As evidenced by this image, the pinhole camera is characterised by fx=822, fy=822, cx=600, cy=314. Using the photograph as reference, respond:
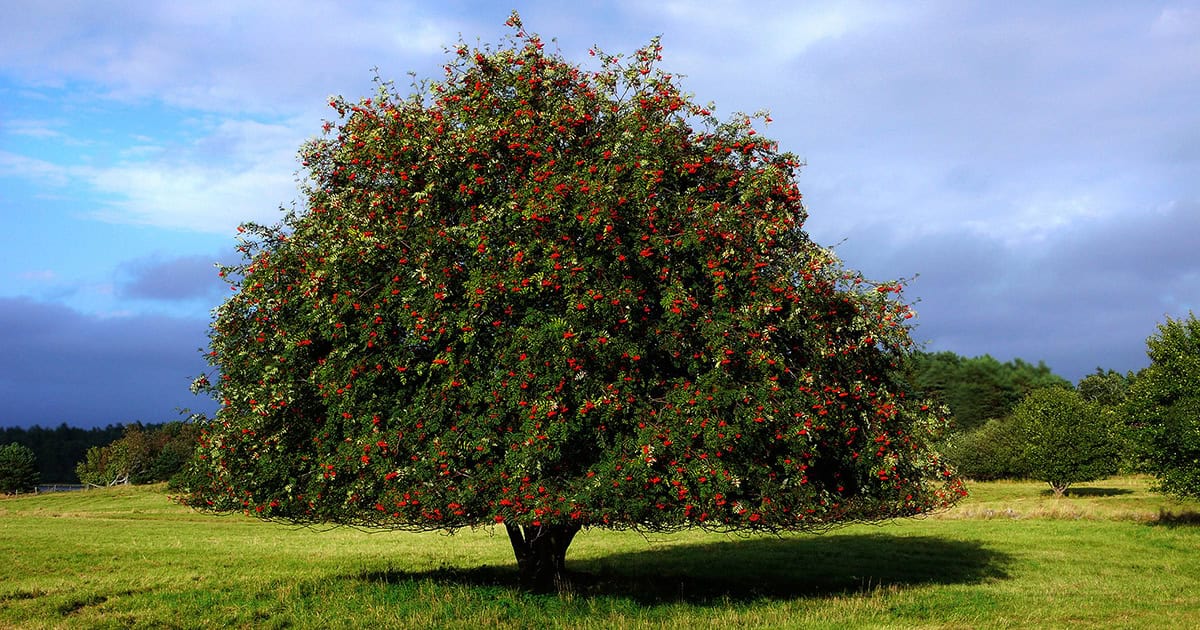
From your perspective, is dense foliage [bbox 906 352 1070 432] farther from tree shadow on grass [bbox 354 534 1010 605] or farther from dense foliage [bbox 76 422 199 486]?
dense foliage [bbox 76 422 199 486]

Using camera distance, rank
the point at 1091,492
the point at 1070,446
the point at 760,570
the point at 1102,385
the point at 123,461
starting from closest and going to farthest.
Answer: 1. the point at 760,570
2. the point at 1070,446
3. the point at 1091,492
4. the point at 123,461
5. the point at 1102,385

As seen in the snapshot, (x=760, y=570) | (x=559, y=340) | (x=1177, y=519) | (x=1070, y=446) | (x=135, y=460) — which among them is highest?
(x=559, y=340)

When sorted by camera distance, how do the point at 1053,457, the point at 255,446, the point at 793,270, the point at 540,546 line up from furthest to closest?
the point at 1053,457
the point at 540,546
the point at 255,446
the point at 793,270

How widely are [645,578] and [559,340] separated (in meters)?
11.8

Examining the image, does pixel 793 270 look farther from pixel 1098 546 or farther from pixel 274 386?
pixel 1098 546

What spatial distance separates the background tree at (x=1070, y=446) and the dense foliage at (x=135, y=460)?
9190 centimetres

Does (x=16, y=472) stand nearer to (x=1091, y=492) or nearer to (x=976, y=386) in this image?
(x=1091, y=492)

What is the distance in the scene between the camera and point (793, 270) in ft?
55.7

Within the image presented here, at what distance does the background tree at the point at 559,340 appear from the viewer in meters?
15.8

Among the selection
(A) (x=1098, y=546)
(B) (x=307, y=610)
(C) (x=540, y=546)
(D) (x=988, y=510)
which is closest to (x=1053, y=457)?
(D) (x=988, y=510)

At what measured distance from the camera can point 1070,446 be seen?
62.6m

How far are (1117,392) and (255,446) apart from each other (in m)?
129

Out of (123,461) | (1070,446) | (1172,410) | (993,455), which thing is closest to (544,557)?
(1172,410)

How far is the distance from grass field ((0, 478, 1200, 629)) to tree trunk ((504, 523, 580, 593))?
62 cm
